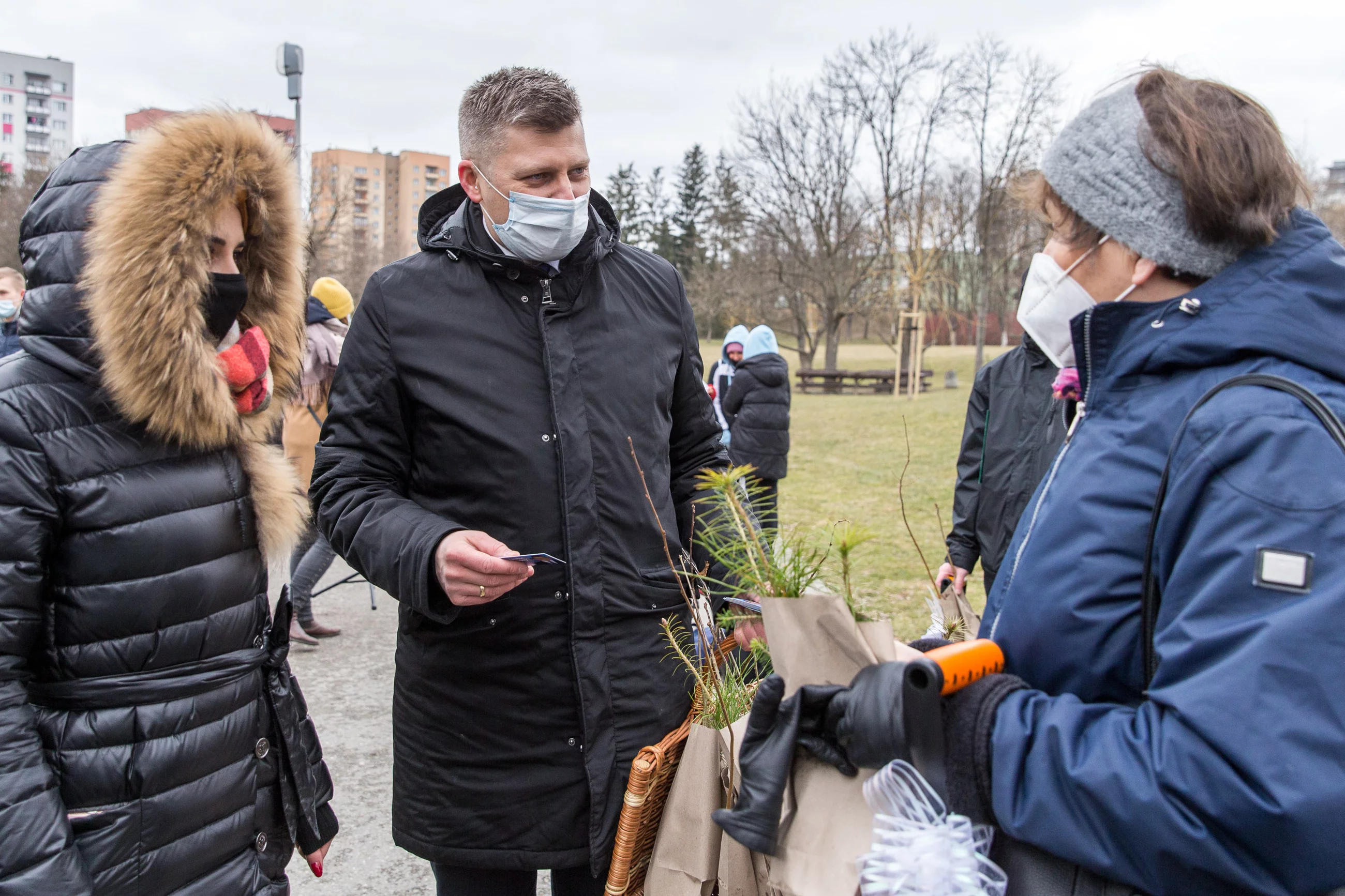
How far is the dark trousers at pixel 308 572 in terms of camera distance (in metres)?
5.59

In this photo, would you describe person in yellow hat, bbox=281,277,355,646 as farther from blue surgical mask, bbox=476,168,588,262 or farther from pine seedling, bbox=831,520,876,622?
pine seedling, bbox=831,520,876,622

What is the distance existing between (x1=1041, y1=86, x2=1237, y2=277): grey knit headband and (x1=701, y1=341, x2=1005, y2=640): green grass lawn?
0.38m

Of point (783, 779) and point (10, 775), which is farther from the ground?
point (783, 779)

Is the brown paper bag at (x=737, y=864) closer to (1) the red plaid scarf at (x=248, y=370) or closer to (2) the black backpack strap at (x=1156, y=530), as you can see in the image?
(2) the black backpack strap at (x=1156, y=530)

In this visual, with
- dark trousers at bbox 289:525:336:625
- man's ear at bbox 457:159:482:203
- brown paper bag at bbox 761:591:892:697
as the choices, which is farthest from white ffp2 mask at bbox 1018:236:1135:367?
dark trousers at bbox 289:525:336:625

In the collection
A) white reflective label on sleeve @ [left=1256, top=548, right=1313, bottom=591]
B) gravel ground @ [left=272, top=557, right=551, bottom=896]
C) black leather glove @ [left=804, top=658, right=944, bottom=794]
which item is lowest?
gravel ground @ [left=272, top=557, right=551, bottom=896]

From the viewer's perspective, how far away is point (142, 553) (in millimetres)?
1701

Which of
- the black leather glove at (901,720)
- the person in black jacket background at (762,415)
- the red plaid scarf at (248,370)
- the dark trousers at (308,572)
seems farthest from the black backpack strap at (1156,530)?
the person in black jacket background at (762,415)

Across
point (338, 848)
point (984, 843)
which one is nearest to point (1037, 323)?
point (984, 843)

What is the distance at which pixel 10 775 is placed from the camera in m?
1.52

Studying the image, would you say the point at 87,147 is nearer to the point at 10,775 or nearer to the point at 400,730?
the point at 10,775

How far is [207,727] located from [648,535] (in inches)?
37.9

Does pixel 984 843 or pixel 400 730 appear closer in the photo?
pixel 984 843

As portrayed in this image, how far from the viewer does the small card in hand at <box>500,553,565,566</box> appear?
174cm
